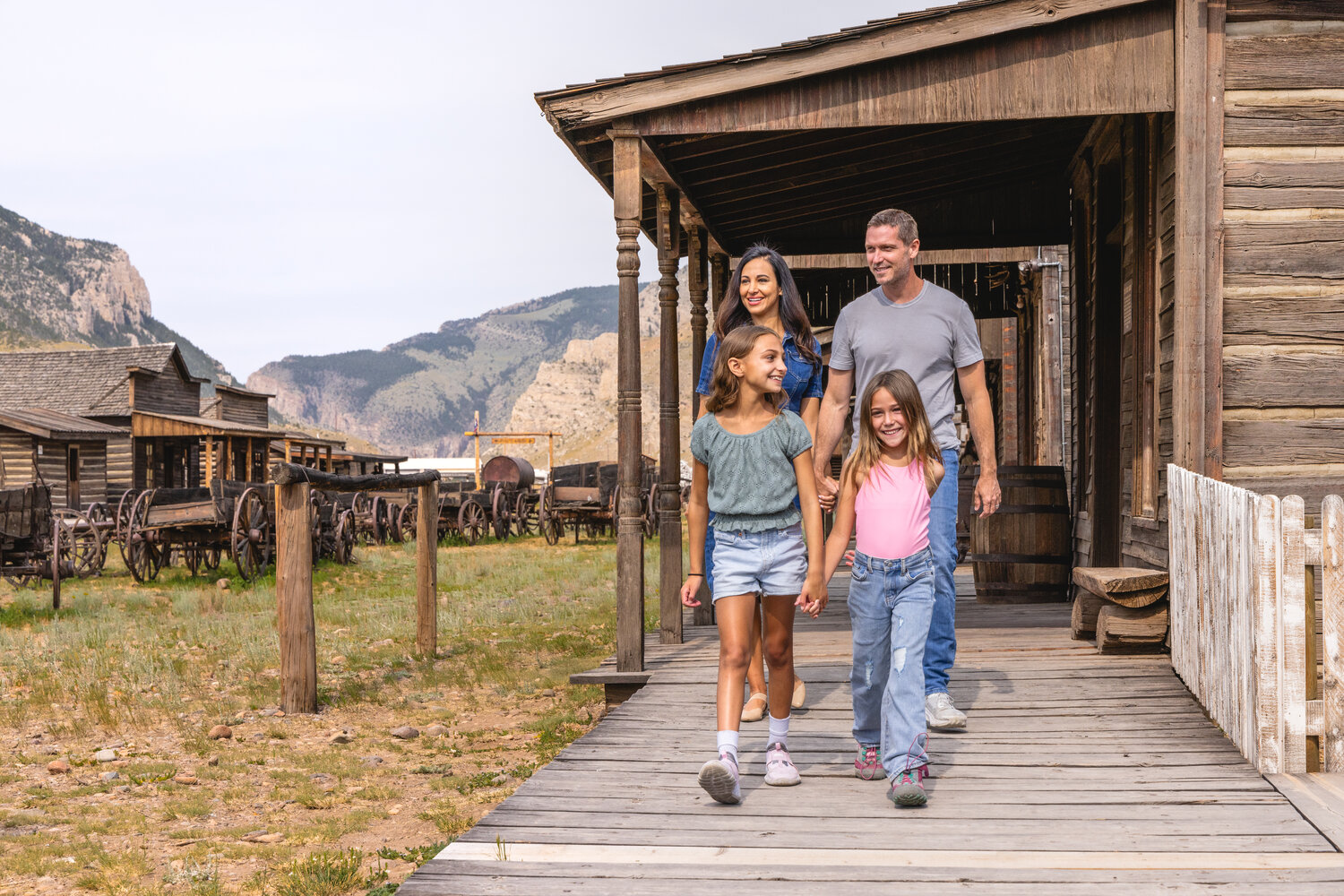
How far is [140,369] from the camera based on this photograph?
126 feet

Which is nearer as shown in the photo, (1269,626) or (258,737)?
(1269,626)

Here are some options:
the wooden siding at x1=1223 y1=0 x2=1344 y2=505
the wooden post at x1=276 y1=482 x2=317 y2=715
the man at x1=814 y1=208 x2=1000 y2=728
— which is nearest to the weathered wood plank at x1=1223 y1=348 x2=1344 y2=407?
the wooden siding at x1=1223 y1=0 x2=1344 y2=505

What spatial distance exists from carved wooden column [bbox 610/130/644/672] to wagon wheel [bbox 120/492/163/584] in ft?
37.7

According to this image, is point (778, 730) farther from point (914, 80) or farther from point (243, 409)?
point (243, 409)

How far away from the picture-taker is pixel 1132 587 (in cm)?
550

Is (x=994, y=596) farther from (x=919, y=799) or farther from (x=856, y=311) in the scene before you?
(x=919, y=799)

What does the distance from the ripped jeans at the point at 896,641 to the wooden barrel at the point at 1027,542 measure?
13.8ft

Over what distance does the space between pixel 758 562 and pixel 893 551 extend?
42 centimetres

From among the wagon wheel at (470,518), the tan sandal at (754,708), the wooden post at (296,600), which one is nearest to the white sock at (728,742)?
the tan sandal at (754,708)

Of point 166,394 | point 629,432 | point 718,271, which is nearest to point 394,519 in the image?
point 718,271

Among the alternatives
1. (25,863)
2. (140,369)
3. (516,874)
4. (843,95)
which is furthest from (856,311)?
(140,369)

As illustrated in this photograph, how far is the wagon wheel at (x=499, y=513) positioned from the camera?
24.6 meters

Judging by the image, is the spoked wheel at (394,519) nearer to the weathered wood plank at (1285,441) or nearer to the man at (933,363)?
the weathered wood plank at (1285,441)

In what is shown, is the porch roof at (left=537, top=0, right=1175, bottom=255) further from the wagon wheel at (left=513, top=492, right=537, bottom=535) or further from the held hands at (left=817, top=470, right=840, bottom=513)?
the wagon wheel at (left=513, top=492, right=537, bottom=535)
